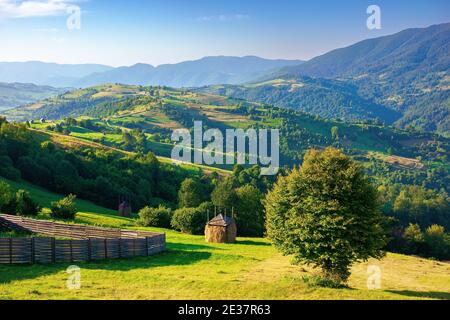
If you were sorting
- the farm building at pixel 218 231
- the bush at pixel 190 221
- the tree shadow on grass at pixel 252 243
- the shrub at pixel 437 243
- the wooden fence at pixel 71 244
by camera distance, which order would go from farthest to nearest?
the shrub at pixel 437 243 → the bush at pixel 190 221 → the tree shadow on grass at pixel 252 243 → the farm building at pixel 218 231 → the wooden fence at pixel 71 244

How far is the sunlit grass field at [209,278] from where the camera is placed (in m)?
24.9

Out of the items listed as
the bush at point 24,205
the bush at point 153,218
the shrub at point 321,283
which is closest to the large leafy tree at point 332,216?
the shrub at point 321,283

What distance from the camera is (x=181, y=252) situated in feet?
141

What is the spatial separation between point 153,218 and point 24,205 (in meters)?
18.9

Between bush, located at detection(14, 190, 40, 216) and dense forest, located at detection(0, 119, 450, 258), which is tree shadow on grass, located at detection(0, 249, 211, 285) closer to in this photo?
bush, located at detection(14, 190, 40, 216)

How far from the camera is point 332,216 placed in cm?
3188

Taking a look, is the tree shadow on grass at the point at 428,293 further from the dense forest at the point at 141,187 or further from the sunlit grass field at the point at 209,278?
the dense forest at the point at 141,187

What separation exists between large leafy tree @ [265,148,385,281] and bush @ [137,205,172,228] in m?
33.2

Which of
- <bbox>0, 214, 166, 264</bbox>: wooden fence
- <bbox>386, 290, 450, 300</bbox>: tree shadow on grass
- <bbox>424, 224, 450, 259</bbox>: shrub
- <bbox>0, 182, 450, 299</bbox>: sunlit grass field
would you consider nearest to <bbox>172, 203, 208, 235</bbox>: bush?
<bbox>0, 182, 450, 299</bbox>: sunlit grass field

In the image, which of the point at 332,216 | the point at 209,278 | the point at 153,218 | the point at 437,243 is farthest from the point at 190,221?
the point at 437,243

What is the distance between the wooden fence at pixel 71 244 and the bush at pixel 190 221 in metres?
19.4

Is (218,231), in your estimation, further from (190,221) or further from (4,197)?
(4,197)

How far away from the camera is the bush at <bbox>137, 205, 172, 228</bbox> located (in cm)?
6406
